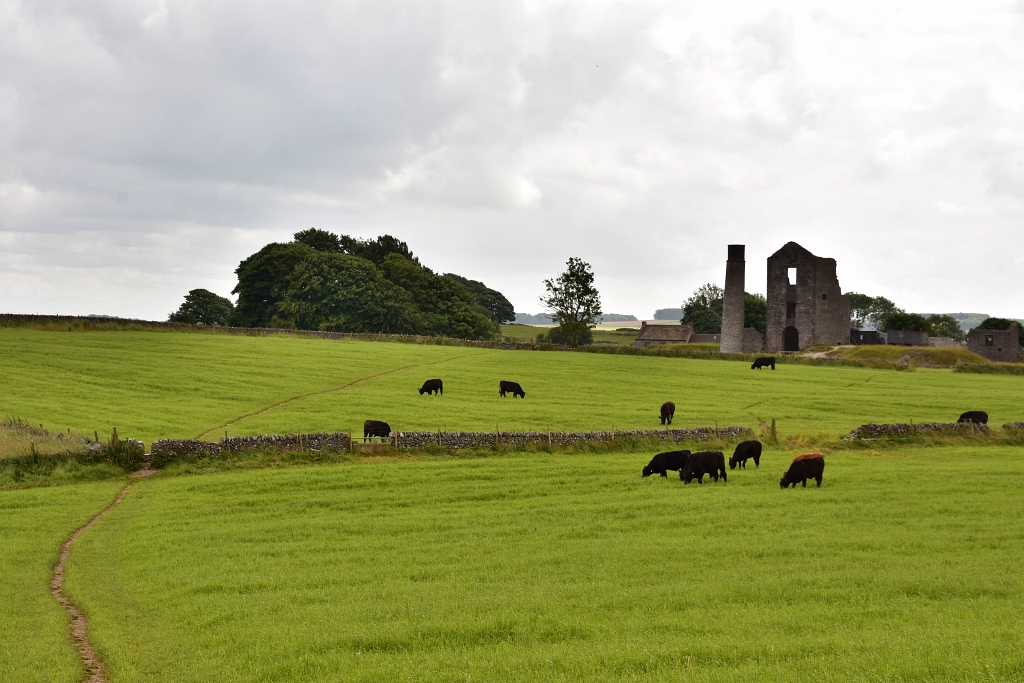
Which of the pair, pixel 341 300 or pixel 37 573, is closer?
pixel 37 573

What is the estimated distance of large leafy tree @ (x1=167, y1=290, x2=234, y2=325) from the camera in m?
123

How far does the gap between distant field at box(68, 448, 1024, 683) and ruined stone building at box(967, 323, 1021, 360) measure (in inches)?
3149

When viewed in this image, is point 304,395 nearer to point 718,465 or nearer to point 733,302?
point 718,465

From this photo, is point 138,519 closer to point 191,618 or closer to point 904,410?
point 191,618

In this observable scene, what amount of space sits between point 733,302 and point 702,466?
7422 centimetres

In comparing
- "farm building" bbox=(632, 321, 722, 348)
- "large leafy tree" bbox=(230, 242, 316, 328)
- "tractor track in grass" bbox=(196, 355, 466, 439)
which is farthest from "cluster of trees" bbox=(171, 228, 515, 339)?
"tractor track in grass" bbox=(196, 355, 466, 439)

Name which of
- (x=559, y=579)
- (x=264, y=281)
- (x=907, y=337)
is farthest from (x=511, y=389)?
(x=907, y=337)

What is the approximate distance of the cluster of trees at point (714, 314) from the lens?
145250mm

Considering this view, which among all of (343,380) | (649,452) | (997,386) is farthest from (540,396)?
(997,386)

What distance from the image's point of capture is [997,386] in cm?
5766

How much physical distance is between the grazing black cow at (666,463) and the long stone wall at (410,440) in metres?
6.08

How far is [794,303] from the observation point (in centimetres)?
9600

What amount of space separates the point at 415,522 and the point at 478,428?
50.6 ft

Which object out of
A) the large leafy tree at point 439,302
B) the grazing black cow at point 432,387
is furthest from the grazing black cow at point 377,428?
the large leafy tree at point 439,302
